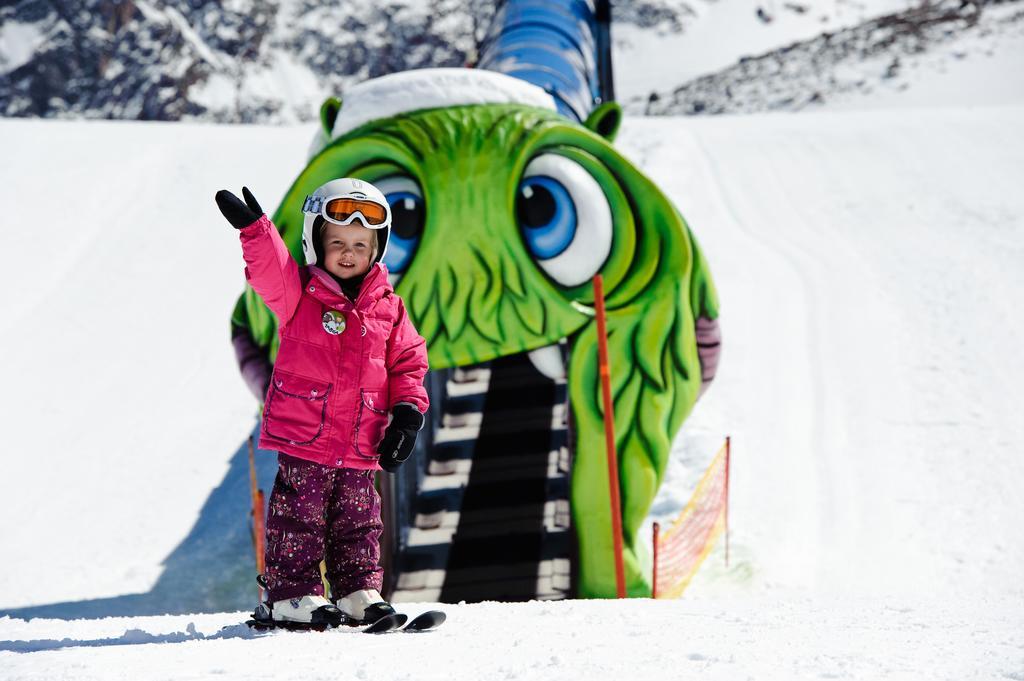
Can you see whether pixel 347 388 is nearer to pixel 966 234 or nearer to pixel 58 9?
pixel 966 234

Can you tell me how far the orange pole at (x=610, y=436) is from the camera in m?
4.78

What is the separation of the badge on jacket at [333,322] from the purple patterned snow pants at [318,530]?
37 centimetres

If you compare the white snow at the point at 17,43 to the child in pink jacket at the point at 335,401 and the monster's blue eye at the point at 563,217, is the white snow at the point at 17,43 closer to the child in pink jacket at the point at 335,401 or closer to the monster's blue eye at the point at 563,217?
the monster's blue eye at the point at 563,217

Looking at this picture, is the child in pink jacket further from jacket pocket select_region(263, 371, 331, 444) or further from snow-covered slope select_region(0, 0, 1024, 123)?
snow-covered slope select_region(0, 0, 1024, 123)

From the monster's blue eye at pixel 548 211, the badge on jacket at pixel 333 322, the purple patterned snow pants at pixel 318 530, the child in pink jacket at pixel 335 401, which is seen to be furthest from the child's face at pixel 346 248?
the monster's blue eye at pixel 548 211

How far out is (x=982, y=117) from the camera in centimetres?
1580

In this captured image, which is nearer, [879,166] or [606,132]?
[606,132]

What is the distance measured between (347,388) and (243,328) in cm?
240

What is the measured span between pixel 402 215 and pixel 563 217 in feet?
2.51

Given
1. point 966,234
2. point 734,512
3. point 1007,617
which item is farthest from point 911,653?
point 966,234

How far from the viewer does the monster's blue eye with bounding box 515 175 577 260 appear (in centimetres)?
479

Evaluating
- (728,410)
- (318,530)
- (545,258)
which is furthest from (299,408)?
(728,410)

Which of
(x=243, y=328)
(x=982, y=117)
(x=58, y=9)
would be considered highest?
(x=58, y=9)

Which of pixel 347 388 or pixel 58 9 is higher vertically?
pixel 58 9
